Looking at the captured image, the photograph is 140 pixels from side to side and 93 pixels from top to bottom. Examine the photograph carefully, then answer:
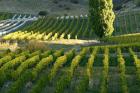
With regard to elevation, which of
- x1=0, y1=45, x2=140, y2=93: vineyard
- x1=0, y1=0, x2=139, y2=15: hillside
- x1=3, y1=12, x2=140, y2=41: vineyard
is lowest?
x1=0, y1=45, x2=140, y2=93: vineyard

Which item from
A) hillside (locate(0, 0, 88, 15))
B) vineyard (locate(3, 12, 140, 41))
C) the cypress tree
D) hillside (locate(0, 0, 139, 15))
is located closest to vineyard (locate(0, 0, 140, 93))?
the cypress tree

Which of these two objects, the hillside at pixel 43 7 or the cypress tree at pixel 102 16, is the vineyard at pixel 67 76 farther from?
the hillside at pixel 43 7

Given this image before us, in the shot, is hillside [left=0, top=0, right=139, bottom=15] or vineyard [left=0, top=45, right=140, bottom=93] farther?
hillside [left=0, top=0, right=139, bottom=15]

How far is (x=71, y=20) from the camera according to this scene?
9375cm

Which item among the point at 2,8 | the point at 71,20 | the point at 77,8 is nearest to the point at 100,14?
the point at 71,20

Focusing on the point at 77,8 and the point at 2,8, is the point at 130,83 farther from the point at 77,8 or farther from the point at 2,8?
the point at 77,8

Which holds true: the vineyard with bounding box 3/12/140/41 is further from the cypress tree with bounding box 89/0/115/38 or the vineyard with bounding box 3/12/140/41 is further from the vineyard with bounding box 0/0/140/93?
the vineyard with bounding box 0/0/140/93

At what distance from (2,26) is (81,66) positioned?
48838 millimetres

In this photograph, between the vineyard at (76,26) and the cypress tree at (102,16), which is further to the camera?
the vineyard at (76,26)

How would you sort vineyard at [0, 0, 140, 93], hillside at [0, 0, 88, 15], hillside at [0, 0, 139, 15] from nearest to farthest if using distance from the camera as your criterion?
vineyard at [0, 0, 140, 93], hillside at [0, 0, 139, 15], hillside at [0, 0, 88, 15]

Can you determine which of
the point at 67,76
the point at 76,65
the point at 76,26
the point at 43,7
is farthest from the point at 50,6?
the point at 67,76

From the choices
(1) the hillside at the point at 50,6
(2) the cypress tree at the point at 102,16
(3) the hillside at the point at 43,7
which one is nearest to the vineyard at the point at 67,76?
(2) the cypress tree at the point at 102,16

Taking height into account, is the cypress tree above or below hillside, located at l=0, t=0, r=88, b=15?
below

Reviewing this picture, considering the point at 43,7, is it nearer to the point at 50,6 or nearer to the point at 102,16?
the point at 50,6
